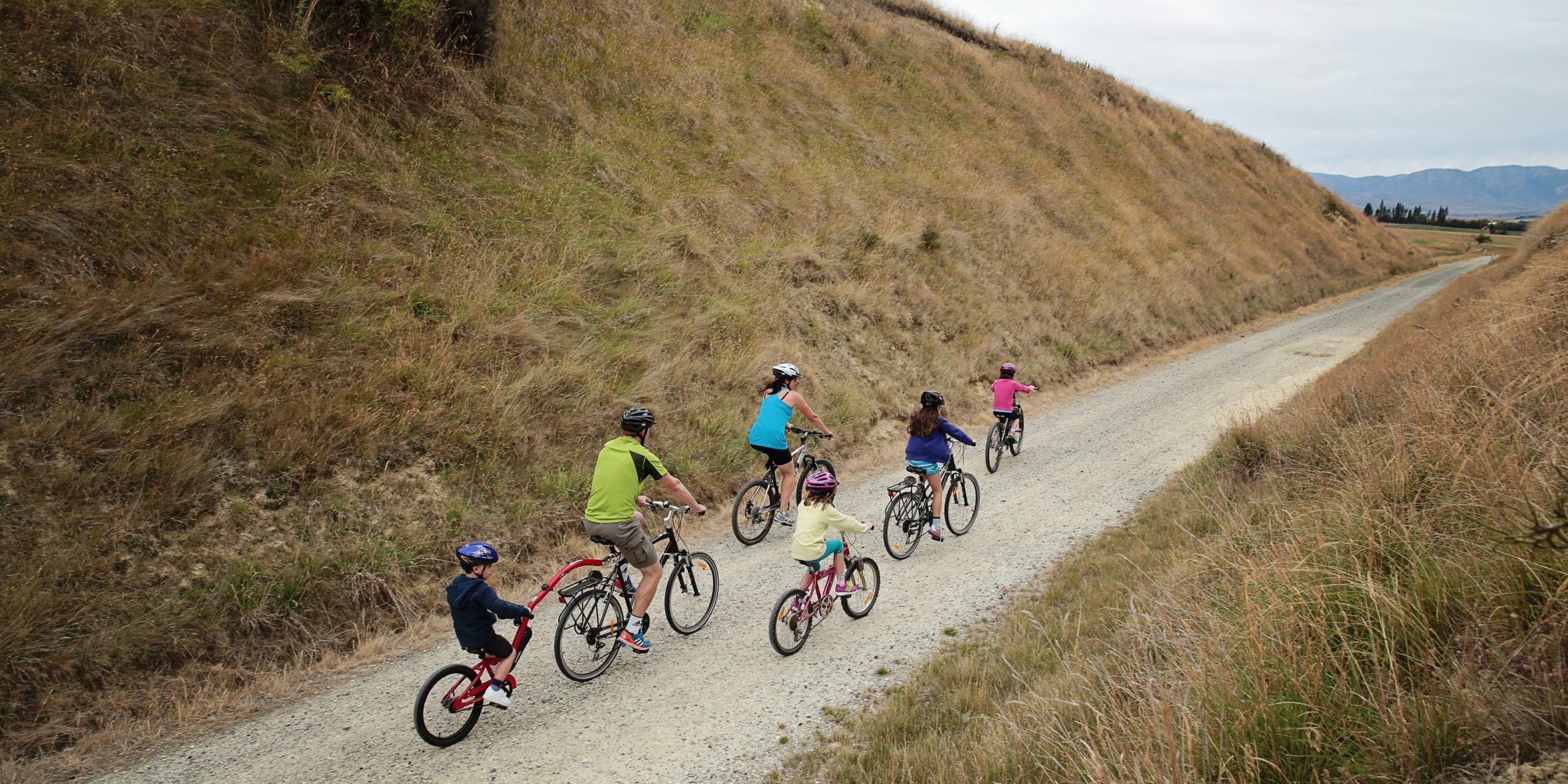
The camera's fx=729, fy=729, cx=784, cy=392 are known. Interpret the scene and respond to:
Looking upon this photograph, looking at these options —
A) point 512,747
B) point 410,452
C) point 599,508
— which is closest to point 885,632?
point 599,508

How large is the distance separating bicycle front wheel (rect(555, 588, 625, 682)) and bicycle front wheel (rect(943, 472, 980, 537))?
5.09 metres

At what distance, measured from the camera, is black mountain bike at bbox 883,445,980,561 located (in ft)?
31.3

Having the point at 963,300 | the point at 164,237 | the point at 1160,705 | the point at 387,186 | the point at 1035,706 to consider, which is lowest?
the point at 1035,706

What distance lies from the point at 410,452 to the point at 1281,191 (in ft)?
194

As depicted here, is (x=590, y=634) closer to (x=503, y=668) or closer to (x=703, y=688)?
(x=503, y=668)

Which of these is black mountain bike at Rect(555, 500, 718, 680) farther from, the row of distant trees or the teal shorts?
the row of distant trees

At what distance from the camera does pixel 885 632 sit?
25.2 ft

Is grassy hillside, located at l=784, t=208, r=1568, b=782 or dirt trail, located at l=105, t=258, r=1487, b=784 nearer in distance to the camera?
grassy hillside, located at l=784, t=208, r=1568, b=782

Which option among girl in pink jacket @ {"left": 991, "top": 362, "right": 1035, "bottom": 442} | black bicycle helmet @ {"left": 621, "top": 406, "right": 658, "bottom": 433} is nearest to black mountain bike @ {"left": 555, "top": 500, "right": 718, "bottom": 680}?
black bicycle helmet @ {"left": 621, "top": 406, "right": 658, "bottom": 433}

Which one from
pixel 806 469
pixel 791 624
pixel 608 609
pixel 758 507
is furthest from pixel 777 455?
pixel 608 609

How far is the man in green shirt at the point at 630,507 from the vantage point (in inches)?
272

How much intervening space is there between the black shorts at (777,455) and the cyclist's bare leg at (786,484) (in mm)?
81

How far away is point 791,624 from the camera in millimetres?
7188

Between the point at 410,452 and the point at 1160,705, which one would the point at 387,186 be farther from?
the point at 1160,705
